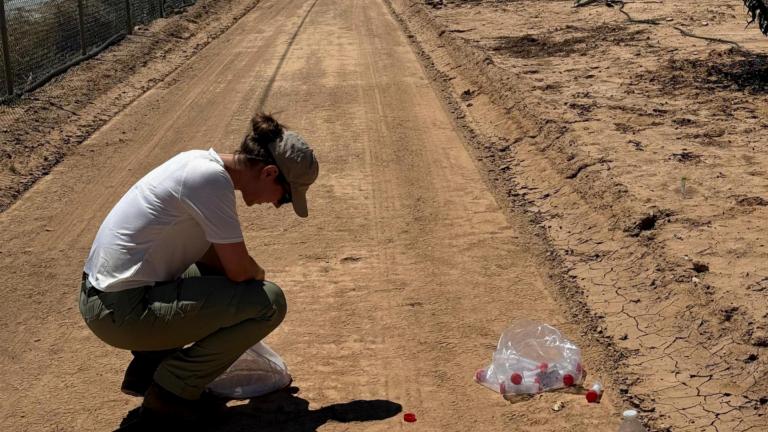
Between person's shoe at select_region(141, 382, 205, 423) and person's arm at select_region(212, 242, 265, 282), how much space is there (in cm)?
63

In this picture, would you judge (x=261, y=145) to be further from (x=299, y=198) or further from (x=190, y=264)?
(x=190, y=264)

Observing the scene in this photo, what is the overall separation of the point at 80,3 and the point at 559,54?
746 cm

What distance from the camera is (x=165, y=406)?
437 cm

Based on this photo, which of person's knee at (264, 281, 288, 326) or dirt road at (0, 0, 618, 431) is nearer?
person's knee at (264, 281, 288, 326)

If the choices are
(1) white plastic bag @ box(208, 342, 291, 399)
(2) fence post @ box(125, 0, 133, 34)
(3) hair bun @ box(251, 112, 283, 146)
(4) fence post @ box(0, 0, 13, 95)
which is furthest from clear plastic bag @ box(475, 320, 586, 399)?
(2) fence post @ box(125, 0, 133, 34)

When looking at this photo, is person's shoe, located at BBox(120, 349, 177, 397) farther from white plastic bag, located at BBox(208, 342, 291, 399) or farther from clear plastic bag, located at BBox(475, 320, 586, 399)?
clear plastic bag, located at BBox(475, 320, 586, 399)

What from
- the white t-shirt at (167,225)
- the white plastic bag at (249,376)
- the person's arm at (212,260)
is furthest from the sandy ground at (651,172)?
the white t-shirt at (167,225)

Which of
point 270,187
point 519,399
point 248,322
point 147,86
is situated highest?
point 270,187

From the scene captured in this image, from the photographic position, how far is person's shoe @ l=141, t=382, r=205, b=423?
14.3 ft

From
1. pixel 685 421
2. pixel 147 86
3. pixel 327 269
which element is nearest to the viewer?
pixel 685 421

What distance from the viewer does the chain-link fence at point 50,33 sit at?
499 inches

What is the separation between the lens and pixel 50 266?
6.81 meters

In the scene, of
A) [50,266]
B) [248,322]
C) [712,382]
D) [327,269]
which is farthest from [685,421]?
[50,266]

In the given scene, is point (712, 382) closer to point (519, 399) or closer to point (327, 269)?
point (519, 399)
